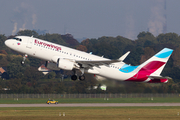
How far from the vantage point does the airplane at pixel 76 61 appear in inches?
2094

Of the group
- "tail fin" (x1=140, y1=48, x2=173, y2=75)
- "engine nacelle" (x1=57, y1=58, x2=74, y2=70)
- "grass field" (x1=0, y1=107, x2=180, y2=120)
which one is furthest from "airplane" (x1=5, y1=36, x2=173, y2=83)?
"grass field" (x1=0, y1=107, x2=180, y2=120)

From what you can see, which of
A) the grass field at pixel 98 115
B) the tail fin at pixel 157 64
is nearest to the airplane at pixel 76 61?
the tail fin at pixel 157 64

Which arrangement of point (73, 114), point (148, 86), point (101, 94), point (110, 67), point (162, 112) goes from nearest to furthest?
point (110, 67) → point (73, 114) → point (162, 112) → point (148, 86) → point (101, 94)

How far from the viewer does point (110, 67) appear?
56.6 metres

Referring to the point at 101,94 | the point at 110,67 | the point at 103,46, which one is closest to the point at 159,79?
the point at 110,67

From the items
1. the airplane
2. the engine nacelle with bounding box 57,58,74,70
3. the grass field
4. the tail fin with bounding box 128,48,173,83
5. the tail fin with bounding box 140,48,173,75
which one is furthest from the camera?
the tail fin with bounding box 140,48,173,75

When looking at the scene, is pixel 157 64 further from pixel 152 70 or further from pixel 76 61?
pixel 76 61

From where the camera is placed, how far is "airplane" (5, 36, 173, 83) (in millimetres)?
53188

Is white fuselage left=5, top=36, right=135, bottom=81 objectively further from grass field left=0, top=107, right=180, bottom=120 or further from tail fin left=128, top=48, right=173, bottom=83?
grass field left=0, top=107, right=180, bottom=120

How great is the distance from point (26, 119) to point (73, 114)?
952cm

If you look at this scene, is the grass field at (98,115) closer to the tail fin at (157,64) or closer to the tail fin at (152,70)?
the tail fin at (152,70)

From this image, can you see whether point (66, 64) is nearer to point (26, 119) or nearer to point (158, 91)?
point (26, 119)

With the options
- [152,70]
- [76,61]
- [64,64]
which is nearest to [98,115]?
[76,61]

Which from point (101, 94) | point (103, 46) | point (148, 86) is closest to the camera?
point (148, 86)
